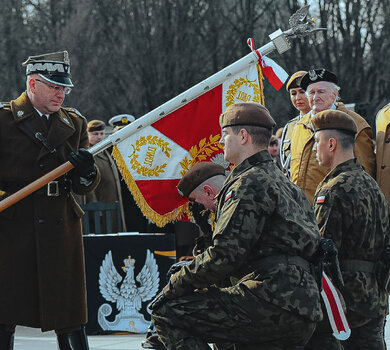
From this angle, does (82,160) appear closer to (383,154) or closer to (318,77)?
(318,77)

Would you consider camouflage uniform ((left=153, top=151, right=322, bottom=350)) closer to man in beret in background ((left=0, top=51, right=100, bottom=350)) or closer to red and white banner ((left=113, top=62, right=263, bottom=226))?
man in beret in background ((left=0, top=51, right=100, bottom=350))

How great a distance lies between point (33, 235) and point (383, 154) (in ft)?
8.26

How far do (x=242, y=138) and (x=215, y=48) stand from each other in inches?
920

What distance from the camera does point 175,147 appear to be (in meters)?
6.17

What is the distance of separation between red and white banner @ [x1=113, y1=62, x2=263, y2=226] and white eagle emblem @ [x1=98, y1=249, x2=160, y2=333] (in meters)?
2.05

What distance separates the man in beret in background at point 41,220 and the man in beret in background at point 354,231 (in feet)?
4.46

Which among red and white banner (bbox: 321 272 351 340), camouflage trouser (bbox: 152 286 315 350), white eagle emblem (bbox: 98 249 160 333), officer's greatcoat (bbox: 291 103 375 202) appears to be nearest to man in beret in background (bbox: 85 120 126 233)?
white eagle emblem (bbox: 98 249 160 333)

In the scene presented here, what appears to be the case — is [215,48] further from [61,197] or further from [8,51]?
[61,197]

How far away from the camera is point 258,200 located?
→ 4.30 meters

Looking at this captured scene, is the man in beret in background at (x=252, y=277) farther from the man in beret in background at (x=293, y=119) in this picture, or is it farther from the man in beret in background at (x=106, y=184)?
the man in beret in background at (x=106, y=184)

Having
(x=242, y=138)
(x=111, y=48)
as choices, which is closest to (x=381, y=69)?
(x=111, y=48)

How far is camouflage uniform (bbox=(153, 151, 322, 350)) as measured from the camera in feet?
14.0

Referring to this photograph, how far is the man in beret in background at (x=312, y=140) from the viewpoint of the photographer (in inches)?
258

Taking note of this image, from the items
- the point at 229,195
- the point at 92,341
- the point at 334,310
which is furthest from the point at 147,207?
the point at 92,341
